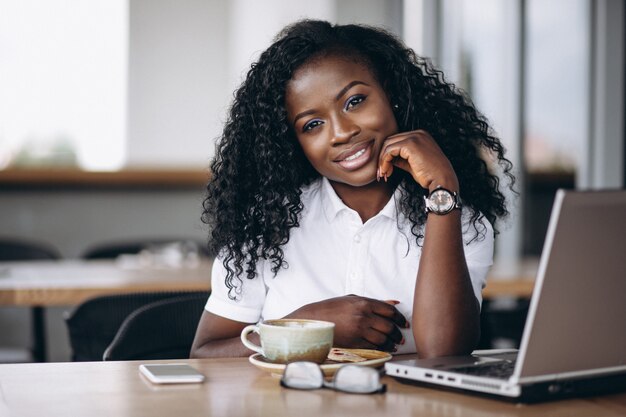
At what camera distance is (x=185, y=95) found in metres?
5.94

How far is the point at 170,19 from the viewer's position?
19.5 feet

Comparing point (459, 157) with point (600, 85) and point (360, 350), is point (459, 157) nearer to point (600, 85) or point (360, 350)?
point (360, 350)

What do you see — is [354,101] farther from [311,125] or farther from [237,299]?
[237,299]

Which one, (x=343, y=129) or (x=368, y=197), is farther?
(x=368, y=197)

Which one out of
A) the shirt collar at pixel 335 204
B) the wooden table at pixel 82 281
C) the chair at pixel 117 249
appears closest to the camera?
the shirt collar at pixel 335 204

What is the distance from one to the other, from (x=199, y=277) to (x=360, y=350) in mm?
1596

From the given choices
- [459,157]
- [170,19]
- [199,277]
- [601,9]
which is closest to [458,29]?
[601,9]

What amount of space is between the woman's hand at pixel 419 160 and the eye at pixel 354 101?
93mm

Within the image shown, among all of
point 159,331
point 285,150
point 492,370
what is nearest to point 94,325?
point 159,331

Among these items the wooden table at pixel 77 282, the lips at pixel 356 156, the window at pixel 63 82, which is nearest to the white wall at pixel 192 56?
the window at pixel 63 82

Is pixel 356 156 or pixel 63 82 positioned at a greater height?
pixel 63 82

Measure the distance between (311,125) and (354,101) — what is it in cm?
9

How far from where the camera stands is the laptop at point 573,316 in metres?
1.00

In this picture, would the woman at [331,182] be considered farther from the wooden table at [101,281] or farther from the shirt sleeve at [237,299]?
the wooden table at [101,281]
